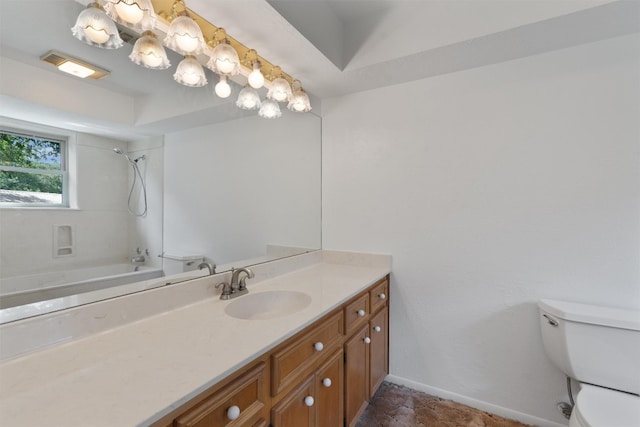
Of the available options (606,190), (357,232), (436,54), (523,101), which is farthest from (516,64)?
(357,232)

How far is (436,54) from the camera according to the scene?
156cm

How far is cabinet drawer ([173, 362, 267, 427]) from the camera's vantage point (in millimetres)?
671

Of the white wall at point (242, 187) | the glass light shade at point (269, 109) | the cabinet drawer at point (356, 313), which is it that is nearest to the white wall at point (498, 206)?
the white wall at point (242, 187)

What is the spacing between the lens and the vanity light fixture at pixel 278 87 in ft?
5.47

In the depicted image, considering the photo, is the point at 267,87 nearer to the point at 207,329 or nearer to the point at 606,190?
the point at 207,329

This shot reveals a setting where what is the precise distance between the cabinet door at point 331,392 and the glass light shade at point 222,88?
151 cm

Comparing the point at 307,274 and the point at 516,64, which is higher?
the point at 516,64

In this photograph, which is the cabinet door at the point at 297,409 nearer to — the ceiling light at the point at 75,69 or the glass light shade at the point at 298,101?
the ceiling light at the point at 75,69

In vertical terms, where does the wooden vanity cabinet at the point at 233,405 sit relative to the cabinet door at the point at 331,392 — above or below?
above

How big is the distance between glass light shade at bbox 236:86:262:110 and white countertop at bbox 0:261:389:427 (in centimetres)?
118

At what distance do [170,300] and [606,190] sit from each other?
2.19 meters

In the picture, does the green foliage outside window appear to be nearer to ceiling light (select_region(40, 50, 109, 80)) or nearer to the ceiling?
the ceiling

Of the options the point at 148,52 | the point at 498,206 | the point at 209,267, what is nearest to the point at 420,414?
the point at 498,206

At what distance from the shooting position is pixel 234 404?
30.5 inches
